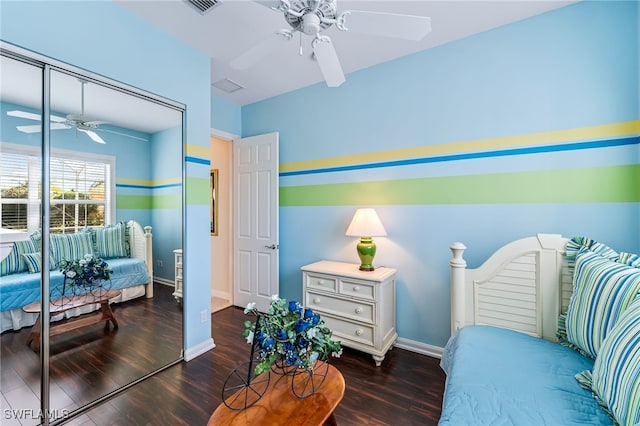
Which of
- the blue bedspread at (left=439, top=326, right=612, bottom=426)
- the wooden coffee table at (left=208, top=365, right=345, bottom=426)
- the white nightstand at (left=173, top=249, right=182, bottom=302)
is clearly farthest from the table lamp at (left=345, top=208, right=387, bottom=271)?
the white nightstand at (left=173, top=249, right=182, bottom=302)

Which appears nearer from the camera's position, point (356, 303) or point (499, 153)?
point (499, 153)

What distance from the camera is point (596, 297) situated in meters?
1.34

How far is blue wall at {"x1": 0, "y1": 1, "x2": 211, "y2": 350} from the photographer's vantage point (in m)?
1.57

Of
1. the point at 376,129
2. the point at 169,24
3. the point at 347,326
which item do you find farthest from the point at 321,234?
the point at 169,24

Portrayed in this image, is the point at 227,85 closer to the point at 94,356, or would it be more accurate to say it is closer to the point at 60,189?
the point at 60,189

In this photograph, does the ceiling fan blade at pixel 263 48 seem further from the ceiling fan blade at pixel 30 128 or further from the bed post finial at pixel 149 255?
the bed post finial at pixel 149 255

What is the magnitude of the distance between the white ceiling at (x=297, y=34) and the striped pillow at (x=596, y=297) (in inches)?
70.1

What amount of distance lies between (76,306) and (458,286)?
2634mm

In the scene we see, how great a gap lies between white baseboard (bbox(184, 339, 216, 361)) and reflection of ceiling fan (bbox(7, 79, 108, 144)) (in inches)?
70.7

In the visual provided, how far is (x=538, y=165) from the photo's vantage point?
200 cm

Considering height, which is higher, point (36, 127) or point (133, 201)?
point (36, 127)

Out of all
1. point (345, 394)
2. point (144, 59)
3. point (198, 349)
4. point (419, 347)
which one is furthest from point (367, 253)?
point (144, 59)

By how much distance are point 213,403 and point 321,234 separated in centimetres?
175

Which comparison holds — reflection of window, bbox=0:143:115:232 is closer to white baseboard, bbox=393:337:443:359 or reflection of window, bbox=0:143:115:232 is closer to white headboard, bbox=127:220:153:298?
white headboard, bbox=127:220:153:298
